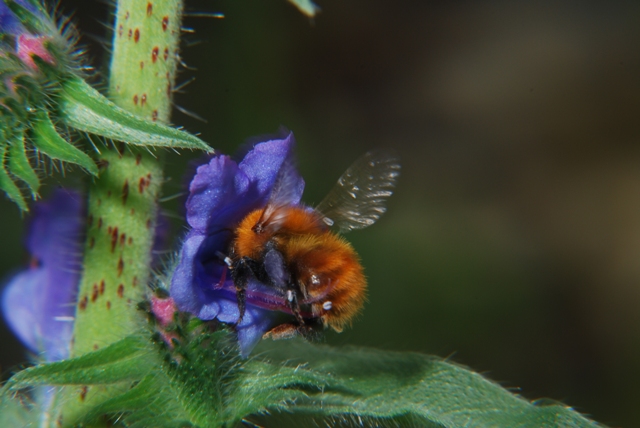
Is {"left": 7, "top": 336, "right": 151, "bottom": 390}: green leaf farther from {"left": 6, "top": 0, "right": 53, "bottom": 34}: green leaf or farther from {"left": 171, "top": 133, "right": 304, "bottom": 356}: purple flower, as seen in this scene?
{"left": 6, "top": 0, "right": 53, "bottom": 34}: green leaf

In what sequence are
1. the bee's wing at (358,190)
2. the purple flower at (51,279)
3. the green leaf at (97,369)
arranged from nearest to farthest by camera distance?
the green leaf at (97,369)
the bee's wing at (358,190)
the purple flower at (51,279)

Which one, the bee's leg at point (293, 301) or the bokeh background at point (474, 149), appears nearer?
the bee's leg at point (293, 301)

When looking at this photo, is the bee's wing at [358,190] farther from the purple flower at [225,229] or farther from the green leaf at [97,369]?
the green leaf at [97,369]

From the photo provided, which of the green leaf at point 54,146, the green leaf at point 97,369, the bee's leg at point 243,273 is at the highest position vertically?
the green leaf at point 54,146

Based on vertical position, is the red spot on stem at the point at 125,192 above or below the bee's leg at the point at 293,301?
above

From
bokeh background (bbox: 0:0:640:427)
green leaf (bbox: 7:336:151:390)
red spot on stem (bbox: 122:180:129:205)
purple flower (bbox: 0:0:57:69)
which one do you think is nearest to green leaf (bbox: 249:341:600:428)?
green leaf (bbox: 7:336:151:390)

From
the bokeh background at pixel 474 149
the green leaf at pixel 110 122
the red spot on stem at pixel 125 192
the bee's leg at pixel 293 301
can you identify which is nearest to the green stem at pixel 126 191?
the red spot on stem at pixel 125 192

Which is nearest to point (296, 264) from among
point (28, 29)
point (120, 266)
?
point (120, 266)

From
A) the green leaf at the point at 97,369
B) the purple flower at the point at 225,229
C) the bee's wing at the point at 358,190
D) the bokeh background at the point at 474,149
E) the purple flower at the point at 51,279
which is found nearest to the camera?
the green leaf at the point at 97,369
